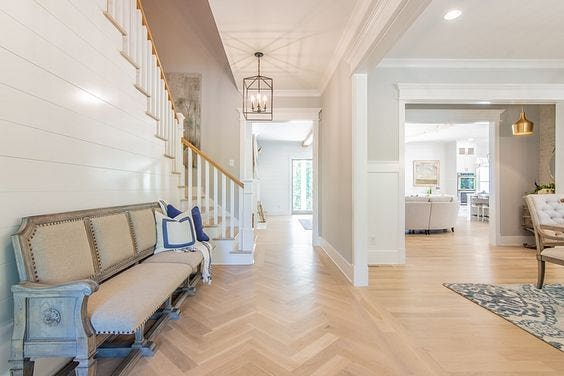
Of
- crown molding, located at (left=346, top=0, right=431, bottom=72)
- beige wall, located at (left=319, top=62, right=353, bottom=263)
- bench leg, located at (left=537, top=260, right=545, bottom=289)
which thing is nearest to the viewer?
crown molding, located at (left=346, top=0, right=431, bottom=72)

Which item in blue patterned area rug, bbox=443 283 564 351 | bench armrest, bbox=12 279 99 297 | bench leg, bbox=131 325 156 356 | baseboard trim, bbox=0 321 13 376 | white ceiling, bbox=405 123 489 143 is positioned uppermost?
white ceiling, bbox=405 123 489 143

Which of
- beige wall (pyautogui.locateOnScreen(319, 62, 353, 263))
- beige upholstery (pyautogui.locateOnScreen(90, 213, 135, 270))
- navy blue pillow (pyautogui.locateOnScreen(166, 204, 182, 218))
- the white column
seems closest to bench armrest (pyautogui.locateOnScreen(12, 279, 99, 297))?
beige upholstery (pyautogui.locateOnScreen(90, 213, 135, 270))

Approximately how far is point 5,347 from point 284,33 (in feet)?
11.2

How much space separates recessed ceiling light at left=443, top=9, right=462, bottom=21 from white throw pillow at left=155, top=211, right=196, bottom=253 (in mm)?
3397

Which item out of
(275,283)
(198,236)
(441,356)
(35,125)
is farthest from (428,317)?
(35,125)

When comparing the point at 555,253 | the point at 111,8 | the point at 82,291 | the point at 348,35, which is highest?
the point at 348,35

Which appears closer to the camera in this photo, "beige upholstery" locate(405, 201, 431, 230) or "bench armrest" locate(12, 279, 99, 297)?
"bench armrest" locate(12, 279, 99, 297)

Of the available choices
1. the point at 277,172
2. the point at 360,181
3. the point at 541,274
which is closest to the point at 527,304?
the point at 541,274

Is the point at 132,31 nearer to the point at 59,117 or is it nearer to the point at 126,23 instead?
the point at 126,23

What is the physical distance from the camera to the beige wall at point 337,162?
3.40 meters

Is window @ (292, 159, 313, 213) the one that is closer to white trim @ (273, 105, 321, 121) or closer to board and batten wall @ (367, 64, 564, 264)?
white trim @ (273, 105, 321, 121)

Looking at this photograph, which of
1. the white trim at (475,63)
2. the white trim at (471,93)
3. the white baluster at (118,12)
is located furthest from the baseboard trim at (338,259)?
the white baluster at (118,12)

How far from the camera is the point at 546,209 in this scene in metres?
3.20

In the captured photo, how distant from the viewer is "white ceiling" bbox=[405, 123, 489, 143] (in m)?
8.29
